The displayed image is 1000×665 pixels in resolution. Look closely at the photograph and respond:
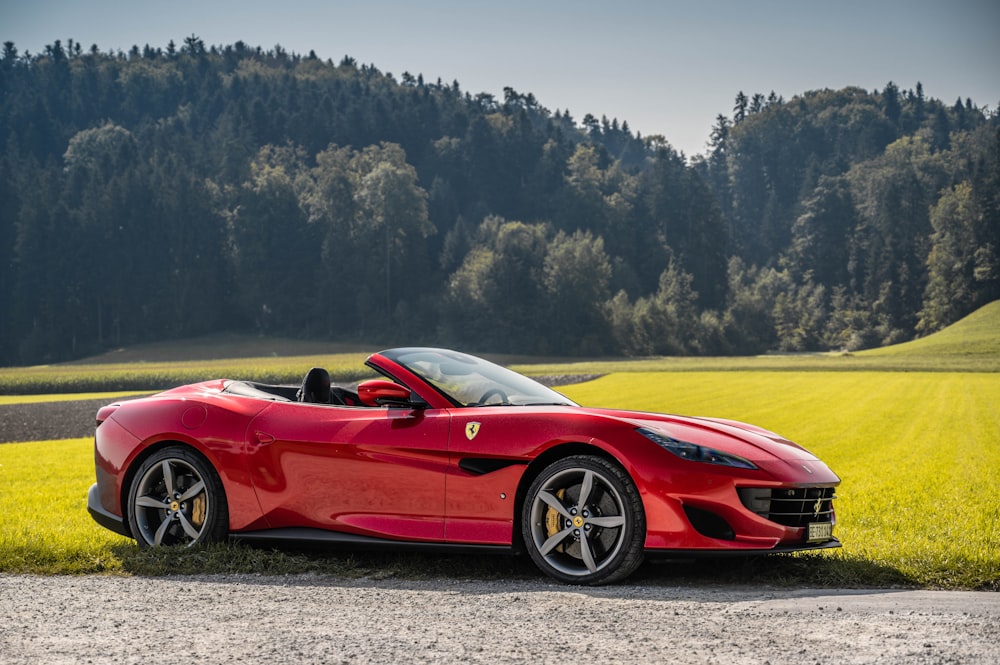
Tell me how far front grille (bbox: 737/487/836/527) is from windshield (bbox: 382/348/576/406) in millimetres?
1600

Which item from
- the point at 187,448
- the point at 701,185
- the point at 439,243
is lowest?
the point at 187,448

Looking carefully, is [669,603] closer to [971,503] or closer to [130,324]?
[971,503]

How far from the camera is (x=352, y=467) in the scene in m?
7.22

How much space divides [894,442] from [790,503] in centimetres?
1655

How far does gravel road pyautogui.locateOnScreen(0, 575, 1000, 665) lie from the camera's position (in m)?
4.84

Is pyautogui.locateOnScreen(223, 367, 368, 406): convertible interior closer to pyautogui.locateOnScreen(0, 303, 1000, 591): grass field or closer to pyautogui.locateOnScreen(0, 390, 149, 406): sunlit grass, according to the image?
pyautogui.locateOnScreen(0, 303, 1000, 591): grass field

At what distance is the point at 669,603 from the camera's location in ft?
19.3

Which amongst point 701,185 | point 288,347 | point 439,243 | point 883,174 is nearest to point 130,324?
point 288,347

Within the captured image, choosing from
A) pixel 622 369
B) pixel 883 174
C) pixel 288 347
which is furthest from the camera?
pixel 883 174

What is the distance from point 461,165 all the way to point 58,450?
13936cm

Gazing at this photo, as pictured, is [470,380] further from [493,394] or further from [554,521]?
[554,521]

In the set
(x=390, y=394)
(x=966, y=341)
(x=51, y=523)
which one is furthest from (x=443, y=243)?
(x=390, y=394)

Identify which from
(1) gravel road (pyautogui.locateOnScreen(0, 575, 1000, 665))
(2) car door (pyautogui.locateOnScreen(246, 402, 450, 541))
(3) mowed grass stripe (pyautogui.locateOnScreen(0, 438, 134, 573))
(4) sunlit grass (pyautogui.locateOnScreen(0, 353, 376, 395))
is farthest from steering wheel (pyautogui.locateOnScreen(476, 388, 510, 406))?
(4) sunlit grass (pyautogui.locateOnScreen(0, 353, 376, 395))

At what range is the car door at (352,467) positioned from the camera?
276 inches
